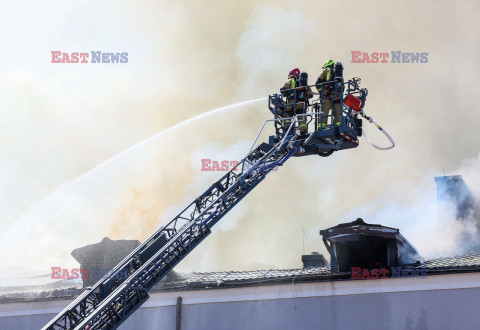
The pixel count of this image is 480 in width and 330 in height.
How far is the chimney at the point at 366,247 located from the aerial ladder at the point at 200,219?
108 inches

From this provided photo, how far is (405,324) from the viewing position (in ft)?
49.3

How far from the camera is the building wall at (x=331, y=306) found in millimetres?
14750

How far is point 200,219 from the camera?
40.6 feet

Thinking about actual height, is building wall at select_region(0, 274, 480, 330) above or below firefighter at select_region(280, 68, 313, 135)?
below

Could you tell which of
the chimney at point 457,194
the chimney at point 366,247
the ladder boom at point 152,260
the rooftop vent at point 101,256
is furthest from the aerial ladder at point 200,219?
the chimney at point 457,194

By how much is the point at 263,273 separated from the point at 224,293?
1.98 metres

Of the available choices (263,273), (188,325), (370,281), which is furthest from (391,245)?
(188,325)

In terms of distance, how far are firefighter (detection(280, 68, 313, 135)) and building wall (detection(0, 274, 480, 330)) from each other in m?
4.35

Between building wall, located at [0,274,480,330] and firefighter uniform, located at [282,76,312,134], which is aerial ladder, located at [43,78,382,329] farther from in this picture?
building wall, located at [0,274,480,330]

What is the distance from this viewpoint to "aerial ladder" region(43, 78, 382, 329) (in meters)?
11.2

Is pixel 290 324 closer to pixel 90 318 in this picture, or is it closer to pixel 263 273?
pixel 263 273
